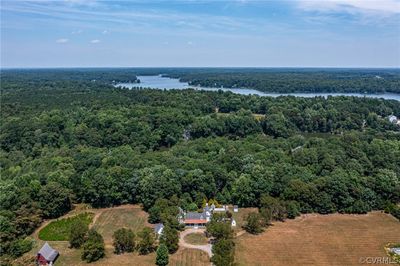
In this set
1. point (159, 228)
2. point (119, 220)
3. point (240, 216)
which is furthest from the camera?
point (240, 216)

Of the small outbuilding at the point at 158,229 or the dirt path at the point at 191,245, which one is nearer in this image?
the dirt path at the point at 191,245

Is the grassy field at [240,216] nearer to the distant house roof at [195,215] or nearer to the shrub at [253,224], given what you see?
the shrub at [253,224]

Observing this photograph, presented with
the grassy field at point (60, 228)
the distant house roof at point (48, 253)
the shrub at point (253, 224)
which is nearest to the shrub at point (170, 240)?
the shrub at point (253, 224)

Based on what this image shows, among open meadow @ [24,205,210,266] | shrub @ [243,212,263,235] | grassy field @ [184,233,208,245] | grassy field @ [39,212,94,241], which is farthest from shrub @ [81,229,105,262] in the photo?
shrub @ [243,212,263,235]

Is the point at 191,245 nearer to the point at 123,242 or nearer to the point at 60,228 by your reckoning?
the point at 123,242

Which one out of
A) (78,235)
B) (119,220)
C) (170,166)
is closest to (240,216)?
(170,166)

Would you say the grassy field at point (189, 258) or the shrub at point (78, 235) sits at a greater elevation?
the shrub at point (78, 235)

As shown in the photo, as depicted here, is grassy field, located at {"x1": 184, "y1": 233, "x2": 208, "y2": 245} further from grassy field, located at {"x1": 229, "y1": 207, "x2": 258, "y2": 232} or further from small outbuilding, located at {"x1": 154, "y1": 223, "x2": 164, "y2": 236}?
grassy field, located at {"x1": 229, "y1": 207, "x2": 258, "y2": 232}
